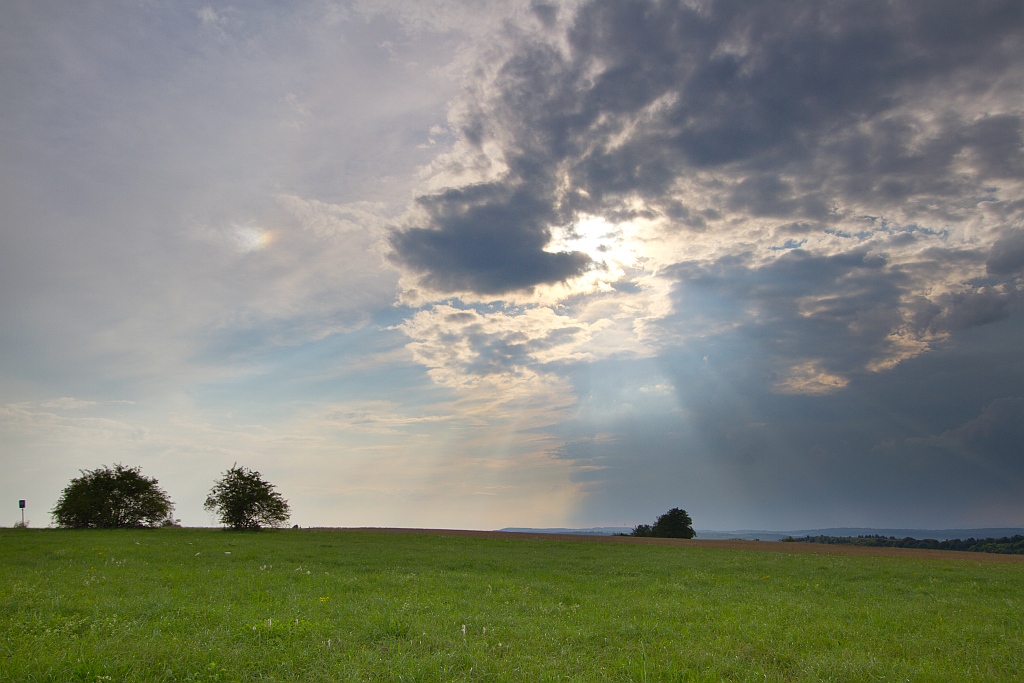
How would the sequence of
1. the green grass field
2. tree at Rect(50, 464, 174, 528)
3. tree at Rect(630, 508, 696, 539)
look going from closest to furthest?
the green grass field → tree at Rect(50, 464, 174, 528) → tree at Rect(630, 508, 696, 539)

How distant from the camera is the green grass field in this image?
9078mm

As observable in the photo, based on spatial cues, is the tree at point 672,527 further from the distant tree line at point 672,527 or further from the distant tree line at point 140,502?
the distant tree line at point 140,502

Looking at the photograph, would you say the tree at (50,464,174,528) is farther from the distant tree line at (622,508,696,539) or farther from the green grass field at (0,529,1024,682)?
the distant tree line at (622,508,696,539)

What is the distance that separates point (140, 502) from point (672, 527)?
59.9 m

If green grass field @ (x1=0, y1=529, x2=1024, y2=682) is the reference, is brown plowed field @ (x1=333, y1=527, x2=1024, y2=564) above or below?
above

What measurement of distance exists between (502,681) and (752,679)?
4128 millimetres

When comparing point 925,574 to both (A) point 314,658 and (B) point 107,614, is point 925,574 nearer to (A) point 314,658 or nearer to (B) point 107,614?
(A) point 314,658

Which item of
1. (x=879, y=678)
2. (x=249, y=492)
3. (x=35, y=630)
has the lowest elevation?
(x=879, y=678)

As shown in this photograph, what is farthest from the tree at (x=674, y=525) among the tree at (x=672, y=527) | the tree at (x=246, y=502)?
the tree at (x=246, y=502)

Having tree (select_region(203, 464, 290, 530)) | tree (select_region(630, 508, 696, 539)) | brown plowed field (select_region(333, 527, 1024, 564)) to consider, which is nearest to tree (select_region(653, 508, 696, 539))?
tree (select_region(630, 508, 696, 539))

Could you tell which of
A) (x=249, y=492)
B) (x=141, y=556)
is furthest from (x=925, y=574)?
(x=249, y=492)

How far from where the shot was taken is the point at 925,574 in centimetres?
2609

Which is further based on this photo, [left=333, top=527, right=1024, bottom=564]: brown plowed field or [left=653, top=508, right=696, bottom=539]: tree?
[left=653, top=508, right=696, bottom=539]: tree

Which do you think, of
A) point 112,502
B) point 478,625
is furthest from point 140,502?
point 478,625
